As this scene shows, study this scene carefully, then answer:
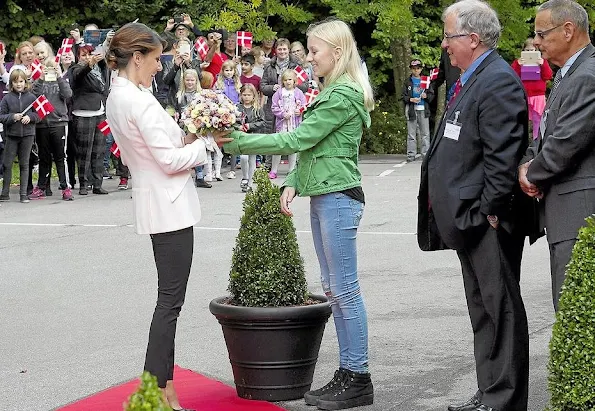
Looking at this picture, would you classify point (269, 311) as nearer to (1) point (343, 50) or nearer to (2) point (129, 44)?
(1) point (343, 50)

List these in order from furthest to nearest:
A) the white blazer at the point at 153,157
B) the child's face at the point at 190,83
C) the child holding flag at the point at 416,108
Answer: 1. the child holding flag at the point at 416,108
2. the child's face at the point at 190,83
3. the white blazer at the point at 153,157

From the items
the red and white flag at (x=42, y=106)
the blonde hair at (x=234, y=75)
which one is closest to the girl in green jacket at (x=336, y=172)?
the red and white flag at (x=42, y=106)

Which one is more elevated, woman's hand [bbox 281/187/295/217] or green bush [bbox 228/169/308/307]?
woman's hand [bbox 281/187/295/217]

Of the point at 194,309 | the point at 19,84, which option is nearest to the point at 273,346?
the point at 194,309

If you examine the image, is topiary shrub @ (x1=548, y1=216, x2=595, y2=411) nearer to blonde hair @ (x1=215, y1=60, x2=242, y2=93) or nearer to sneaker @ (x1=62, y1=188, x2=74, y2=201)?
sneaker @ (x1=62, y1=188, x2=74, y2=201)

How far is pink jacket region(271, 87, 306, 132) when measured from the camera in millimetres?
19328

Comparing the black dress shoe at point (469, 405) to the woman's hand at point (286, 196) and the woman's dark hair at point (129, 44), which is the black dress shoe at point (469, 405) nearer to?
the woman's hand at point (286, 196)

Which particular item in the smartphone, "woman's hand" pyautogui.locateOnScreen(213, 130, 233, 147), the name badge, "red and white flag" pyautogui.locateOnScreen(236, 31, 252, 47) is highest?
the name badge

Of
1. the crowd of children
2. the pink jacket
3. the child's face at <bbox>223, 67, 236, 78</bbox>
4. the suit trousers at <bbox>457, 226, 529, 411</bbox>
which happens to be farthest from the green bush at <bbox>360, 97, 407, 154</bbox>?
the suit trousers at <bbox>457, 226, 529, 411</bbox>

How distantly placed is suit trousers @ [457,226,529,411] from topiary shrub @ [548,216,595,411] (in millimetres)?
1407

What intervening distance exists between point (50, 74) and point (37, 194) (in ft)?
6.06

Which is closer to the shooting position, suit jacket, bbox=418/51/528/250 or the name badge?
suit jacket, bbox=418/51/528/250

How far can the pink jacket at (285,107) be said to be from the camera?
1933cm

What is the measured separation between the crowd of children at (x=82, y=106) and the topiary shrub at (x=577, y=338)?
11.0m
